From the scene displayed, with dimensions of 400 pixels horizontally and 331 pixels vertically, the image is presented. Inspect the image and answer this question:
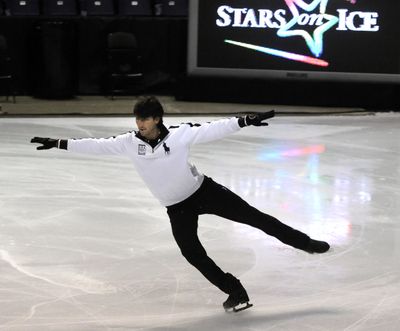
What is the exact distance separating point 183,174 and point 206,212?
22 centimetres

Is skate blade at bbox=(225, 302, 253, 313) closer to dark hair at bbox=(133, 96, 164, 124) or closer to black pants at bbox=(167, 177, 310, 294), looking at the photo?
black pants at bbox=(167, 177, 310, 294)

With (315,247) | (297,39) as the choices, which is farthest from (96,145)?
(297,39)

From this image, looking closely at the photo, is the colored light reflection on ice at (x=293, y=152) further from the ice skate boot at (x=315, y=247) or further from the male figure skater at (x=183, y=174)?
the male figure skater at (x=183, y=174)

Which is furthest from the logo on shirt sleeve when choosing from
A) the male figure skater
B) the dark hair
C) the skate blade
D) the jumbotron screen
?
the jumbotron screen

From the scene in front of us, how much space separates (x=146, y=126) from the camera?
307cm

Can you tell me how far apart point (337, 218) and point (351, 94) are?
5850 millimetres

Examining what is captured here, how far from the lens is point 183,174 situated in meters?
3.19

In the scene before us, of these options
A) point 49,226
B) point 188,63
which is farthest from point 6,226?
point 188,63

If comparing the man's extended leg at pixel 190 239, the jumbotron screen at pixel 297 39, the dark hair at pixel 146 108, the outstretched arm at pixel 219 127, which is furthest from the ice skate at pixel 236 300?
the jumbotron screen at pixel 297 39

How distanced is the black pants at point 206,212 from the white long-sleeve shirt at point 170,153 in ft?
0.16

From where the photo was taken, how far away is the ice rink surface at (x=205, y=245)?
3361mm

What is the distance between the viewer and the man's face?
3.05 metres

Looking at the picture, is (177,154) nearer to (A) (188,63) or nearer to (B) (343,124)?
(B) (343,124)

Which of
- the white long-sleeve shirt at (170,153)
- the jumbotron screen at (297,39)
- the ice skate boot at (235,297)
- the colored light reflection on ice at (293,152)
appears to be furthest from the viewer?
the jumbotron screen at (297,39)
